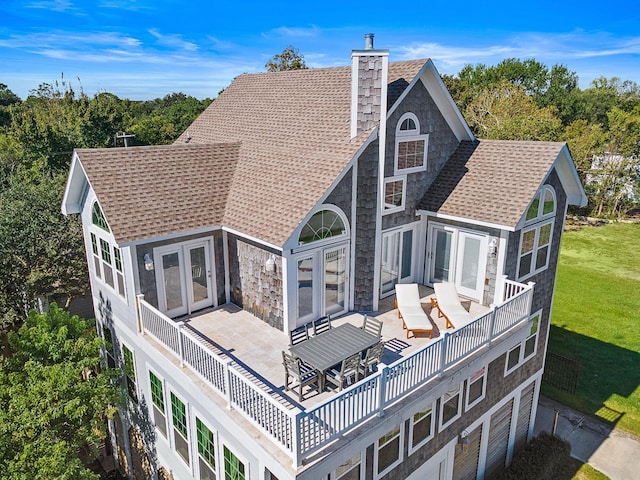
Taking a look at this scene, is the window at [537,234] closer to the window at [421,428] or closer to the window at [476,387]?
the window at [476,387]

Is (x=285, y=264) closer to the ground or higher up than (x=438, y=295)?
higher up

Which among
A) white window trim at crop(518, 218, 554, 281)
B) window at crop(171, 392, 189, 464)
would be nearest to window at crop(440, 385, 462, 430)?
white window trim at crop(518, 218, 554, 281)

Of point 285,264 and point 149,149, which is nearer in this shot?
point 285,264

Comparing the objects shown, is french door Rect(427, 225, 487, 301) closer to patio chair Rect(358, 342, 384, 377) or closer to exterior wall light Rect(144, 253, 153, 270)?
→ patio chair Rect(358, 342, 384, 377)

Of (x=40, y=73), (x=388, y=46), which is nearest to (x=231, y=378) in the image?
(x=388, y=46)

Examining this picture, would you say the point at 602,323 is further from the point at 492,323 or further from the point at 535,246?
the point at 492,323

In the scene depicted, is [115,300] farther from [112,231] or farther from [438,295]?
[438,295]
